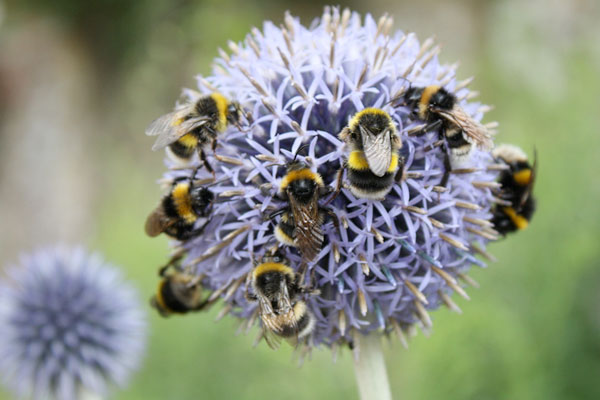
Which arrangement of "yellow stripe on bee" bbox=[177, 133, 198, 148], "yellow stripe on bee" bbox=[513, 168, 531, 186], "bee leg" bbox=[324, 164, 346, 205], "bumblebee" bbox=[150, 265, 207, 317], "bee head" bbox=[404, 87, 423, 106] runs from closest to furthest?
"bee leg" bbox=[324, 164, 346, 205]
"bee head" bbox=[404, 87, 423, 106]
"yellow stripe on bee" bbox=[177, 133, 198, 148]
"yellow stripe on bee" bbox=[513, 168, 531, 186]
"bumblebee" bbox=[150, 265, 207, 317]

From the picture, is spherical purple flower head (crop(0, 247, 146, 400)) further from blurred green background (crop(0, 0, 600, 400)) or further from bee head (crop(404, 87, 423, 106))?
bee head (crop(404, 87, 423, 106))

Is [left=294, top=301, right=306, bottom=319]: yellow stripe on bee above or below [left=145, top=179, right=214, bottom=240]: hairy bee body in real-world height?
below

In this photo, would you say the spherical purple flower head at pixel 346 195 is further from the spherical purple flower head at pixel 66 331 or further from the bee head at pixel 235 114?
the spherical purple flower head at pixel 66 331

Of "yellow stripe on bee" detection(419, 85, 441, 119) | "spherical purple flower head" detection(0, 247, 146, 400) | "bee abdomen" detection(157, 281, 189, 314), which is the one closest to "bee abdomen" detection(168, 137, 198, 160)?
Answer: "bee abdomen" detection(157, 281, 189, 314)

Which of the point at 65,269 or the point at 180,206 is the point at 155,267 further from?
the point at 180,206

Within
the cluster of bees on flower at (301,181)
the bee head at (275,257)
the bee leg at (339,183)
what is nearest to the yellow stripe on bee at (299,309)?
the cluster of bees on flower at (301,181)

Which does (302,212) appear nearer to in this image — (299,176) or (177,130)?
(299,176)

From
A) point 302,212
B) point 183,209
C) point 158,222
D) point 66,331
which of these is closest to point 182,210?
point 183,209

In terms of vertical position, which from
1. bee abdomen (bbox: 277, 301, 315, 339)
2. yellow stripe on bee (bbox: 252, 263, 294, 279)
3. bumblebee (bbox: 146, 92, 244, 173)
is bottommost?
bee abdomen (bbox: 277, 301, 315, 339)
